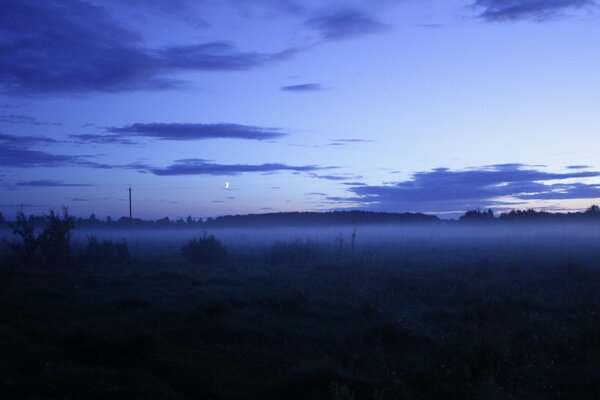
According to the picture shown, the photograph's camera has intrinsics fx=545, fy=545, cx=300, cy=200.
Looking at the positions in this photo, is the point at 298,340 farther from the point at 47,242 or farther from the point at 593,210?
the point at 593,210

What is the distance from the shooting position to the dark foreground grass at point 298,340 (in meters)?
8.12

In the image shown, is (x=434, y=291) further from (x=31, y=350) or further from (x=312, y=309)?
(x=31, y=350)

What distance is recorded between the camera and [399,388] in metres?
8.10

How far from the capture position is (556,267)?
23750 mm

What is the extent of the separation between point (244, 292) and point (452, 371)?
29.6ft

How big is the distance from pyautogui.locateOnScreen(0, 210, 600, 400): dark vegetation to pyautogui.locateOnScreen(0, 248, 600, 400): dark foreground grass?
4 centimetres

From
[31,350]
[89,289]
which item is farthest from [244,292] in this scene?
[31,350]

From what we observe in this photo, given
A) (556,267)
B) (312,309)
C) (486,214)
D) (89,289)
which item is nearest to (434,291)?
(312,309)

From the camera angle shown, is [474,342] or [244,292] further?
[244,292]

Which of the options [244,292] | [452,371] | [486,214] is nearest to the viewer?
[452,371]

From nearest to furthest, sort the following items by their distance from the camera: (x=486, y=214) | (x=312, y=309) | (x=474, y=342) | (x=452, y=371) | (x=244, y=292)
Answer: (x=452, y=371) < (x=474, y=342) < (x=312, y=309) < (x=244, y=292) < (x=486, y=214)

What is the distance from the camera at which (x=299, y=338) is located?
37.1 feet

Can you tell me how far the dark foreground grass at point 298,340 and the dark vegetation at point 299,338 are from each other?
0.12 ft

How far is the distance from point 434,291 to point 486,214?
354 ft
